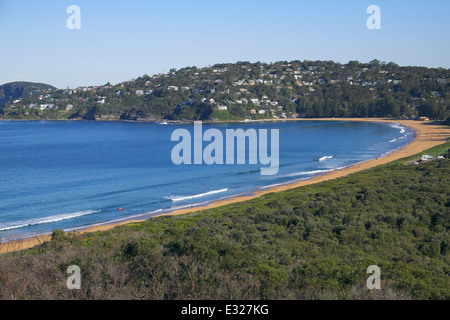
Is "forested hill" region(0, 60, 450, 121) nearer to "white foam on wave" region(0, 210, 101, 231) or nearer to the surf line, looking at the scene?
the surf line

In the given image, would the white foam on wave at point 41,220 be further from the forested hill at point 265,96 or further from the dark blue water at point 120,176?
the forested hill at point 265,96

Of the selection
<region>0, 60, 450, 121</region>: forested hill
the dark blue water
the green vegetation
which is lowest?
the dark blue water

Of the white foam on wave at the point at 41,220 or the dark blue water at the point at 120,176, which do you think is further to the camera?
the dark blue water at the point at 120,176

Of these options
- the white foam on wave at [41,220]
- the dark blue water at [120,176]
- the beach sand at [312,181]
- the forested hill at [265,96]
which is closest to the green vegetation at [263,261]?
the beach sand at [312,181]

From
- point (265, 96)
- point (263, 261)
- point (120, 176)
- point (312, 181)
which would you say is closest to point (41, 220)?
point (120, 176)

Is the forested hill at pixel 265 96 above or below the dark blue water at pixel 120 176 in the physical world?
above

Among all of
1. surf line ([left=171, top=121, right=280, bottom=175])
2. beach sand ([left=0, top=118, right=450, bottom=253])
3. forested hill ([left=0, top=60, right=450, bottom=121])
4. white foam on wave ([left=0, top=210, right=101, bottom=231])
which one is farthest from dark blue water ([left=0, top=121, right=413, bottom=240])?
forested hill ([left=0, top=60, right=450, bottom=121])

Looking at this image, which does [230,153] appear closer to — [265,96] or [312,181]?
[312,181]
